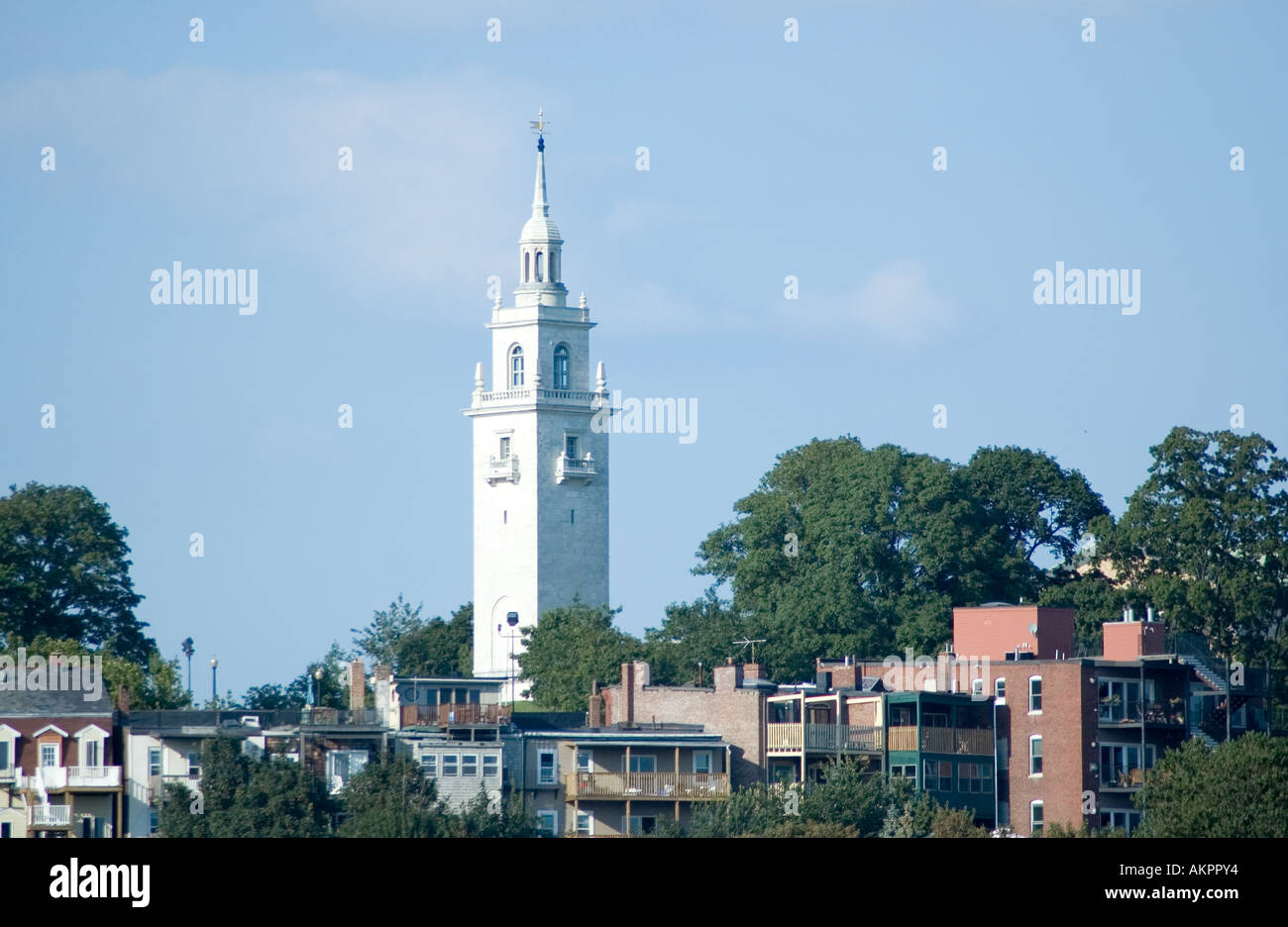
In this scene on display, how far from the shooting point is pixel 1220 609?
10512cm

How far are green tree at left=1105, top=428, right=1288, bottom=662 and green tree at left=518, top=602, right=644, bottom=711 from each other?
67.4ft

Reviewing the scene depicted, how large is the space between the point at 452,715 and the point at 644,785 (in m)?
6.84

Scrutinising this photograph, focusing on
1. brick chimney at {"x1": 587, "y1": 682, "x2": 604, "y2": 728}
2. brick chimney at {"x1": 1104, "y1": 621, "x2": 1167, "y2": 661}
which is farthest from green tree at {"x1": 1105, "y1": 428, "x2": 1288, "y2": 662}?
brick chimney at {"x1": 587, "y1": 682, "x2": 604, "y2": 728}

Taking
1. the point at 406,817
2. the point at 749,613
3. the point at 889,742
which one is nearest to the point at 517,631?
the point at 749,613

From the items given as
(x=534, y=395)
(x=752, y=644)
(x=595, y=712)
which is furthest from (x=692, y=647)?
(x=534, y=395)

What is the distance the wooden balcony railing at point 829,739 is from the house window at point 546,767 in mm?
7280

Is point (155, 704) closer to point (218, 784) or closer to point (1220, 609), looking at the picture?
point (218, 784)

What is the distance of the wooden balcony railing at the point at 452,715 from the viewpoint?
88.4 meters

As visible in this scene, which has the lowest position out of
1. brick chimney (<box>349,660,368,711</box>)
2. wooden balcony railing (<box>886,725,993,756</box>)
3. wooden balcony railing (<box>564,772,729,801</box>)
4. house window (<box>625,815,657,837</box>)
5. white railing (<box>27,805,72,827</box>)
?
house window (<box>625,815,657,837</box>)

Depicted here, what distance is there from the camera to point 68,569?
112688 mm

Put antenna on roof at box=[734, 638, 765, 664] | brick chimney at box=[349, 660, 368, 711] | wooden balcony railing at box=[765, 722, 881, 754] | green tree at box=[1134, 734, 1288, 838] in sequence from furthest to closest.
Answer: antenna on roof at box=[734, 638, 765, 664] < brick chimney at box=[349, 660, 368, 711] < wooden balcony railing at box=[765, 722, 881, 754] < green tree at box=[1134, 734, 1288, 838]

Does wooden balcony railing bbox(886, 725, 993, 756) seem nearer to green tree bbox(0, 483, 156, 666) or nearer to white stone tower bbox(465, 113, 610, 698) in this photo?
green tree bbox(0, 483, 156, 666)

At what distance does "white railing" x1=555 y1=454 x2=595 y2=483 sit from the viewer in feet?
445
